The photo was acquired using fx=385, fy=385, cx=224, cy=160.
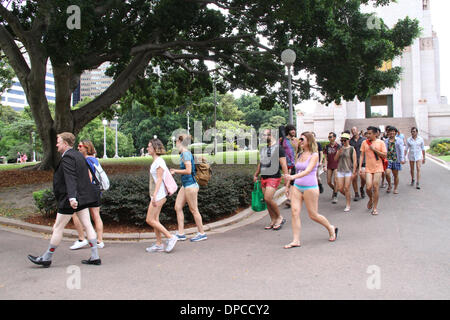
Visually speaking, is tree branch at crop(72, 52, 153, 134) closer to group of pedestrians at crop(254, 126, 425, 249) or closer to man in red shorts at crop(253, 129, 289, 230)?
group of pedestrians at crop(254, 126, 425, 249)

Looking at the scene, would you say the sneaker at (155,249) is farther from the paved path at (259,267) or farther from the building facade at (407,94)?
the building facade at (407,94)

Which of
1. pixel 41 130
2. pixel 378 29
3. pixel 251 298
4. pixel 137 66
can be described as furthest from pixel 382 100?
pixel 251 298

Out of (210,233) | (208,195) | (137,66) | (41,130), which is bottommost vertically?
(210,233)

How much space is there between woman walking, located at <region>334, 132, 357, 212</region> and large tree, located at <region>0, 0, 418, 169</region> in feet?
16.2

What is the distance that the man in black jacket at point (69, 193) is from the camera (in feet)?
17.6

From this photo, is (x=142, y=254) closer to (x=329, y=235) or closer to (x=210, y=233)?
(x=210, y=233)

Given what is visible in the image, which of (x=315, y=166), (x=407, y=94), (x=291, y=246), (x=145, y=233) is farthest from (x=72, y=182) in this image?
(x=407, y=94)

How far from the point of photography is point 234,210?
29.8 feet

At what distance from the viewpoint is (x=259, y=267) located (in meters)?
5.21

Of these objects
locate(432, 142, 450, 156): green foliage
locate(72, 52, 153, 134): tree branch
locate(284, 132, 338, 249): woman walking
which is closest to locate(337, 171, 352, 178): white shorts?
locate(284, 132, 338, 249): woman walking

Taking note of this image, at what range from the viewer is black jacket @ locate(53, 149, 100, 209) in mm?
5383

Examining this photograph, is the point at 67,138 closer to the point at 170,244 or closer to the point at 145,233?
the point at 170,244
